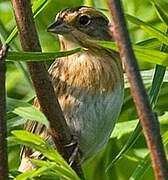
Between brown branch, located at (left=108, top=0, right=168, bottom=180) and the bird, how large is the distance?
1556 millimetres

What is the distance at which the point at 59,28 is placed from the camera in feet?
9.25

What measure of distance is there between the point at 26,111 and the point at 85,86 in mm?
1156

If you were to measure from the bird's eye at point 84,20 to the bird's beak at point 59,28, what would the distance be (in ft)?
0.52

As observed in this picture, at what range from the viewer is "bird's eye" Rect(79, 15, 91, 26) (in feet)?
10.1

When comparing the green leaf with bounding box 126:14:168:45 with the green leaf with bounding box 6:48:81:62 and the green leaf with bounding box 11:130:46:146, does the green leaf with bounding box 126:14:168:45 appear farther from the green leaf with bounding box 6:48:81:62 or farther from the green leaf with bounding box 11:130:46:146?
the green leaf with bounding box 11:130:46:146

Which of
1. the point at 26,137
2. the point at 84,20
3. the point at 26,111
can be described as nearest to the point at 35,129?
the point at 84,20

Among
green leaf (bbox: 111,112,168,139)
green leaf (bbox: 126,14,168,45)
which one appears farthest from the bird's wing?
green leaf (bbox: 126,14,168,45)

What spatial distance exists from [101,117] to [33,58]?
1.22 meters

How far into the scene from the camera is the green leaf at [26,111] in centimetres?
161

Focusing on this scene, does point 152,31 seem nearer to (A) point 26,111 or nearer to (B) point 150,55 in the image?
(B) point 150,55

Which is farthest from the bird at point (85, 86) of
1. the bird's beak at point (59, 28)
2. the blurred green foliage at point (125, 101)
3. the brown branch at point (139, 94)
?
the brown branch at point (139, 94)

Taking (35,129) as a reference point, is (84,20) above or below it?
above

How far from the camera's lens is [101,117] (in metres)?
2.79

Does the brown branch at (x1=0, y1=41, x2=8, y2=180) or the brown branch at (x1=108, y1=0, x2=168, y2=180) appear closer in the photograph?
the brown branch at (x1=108, y1=0, x2=168, y2=180)
